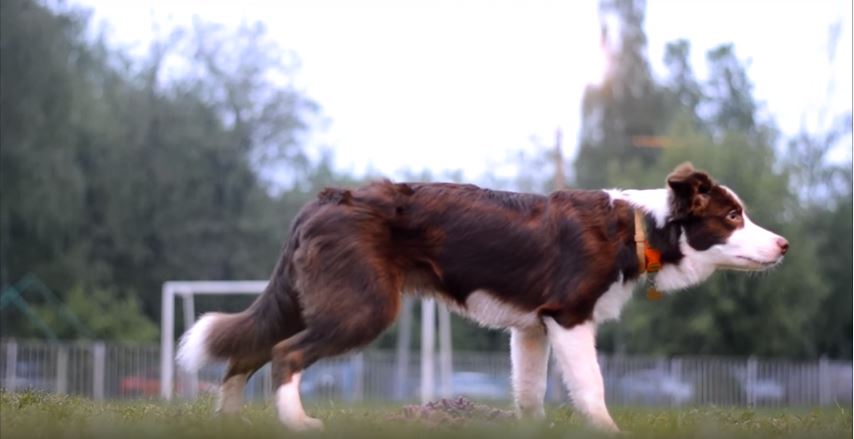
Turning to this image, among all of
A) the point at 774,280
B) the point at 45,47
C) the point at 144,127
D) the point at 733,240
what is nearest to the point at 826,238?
the point at 774,280

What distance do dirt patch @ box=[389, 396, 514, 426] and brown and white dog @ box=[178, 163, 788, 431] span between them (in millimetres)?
285

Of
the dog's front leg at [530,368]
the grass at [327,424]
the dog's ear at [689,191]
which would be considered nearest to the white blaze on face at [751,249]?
the dog's ear at [689,191]

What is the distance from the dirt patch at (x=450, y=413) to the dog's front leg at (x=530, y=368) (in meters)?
0.18

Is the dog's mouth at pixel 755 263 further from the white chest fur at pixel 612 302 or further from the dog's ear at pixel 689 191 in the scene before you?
the white chest fur at pixel 612 302

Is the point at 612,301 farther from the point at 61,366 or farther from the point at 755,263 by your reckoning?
the point at 61,366

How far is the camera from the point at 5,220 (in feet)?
129

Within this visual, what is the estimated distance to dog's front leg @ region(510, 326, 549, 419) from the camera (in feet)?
29.0

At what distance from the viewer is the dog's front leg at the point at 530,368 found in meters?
8.84

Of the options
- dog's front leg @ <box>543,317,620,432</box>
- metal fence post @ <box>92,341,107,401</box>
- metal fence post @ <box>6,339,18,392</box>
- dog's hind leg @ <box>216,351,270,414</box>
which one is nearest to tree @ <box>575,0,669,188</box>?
metal fence post @ <box>92,341,107,401</box>

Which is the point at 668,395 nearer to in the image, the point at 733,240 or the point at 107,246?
the point at 107,246

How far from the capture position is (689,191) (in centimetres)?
864

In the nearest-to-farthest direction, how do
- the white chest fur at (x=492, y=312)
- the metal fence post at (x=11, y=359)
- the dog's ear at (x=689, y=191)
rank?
1. the white chest fur at (x=492, y=312)
2. the dog's ear at (x=689, y=191)
3. the metal fence post at (x=11, y=359)

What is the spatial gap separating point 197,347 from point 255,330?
394mm

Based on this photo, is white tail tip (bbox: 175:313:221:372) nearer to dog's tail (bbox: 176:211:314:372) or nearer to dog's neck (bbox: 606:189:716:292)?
dog's tail (bbox: 176:211:314:372)
